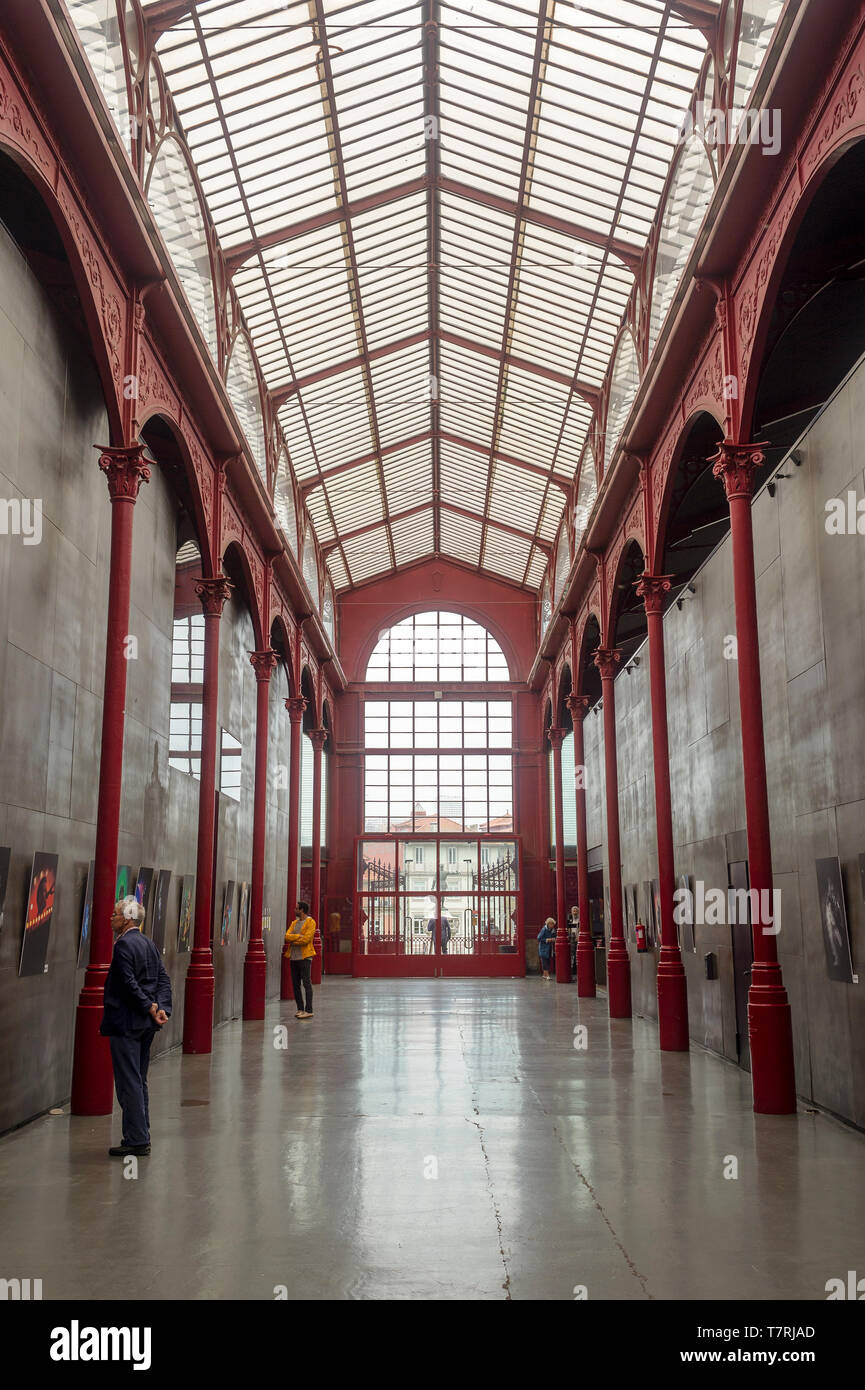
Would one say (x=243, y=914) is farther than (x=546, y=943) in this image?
No

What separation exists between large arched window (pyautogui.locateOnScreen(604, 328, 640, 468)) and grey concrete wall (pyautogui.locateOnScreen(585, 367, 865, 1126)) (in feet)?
10.6

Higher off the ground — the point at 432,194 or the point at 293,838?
the point at 432,194

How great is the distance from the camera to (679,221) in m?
12.2

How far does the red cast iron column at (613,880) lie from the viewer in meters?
17.1

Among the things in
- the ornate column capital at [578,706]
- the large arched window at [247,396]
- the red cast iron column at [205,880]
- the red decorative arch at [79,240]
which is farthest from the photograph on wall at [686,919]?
the red decorative arch at [79,240]

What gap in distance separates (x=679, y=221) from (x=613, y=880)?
33.2 ft

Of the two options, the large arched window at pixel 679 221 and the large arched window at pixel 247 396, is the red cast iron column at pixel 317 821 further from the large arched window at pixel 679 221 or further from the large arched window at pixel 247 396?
the large arched window at pixel 679 221

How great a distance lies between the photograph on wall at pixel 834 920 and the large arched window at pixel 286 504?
39.0ft

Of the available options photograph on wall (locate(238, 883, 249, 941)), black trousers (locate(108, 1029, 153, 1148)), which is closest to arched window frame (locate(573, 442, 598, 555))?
photograph on wall (locate(238, 883, 249, 941))

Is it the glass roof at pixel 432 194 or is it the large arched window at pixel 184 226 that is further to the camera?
the glass roof at pixel 432 194

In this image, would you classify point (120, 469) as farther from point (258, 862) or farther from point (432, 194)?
point (432, 194)

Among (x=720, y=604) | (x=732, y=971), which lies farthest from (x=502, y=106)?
(x=732, y=971)

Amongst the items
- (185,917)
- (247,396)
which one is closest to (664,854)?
(185,917)
